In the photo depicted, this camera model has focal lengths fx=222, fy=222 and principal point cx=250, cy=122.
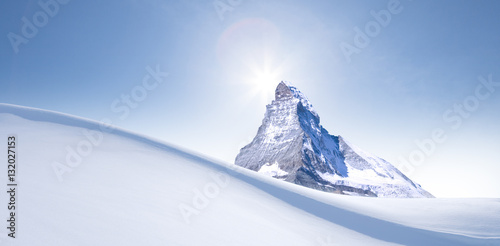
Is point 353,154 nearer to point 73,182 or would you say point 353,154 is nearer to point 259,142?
point 259,142

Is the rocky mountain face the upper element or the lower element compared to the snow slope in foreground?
upper

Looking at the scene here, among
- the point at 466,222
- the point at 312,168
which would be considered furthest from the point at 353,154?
the point at 466,222

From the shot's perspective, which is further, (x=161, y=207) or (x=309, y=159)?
(x=309, y=159)

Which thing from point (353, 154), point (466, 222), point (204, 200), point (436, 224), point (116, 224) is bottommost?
point (116, 224)

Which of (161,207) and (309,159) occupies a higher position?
(309,159)

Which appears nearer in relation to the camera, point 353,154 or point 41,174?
point 41,174
